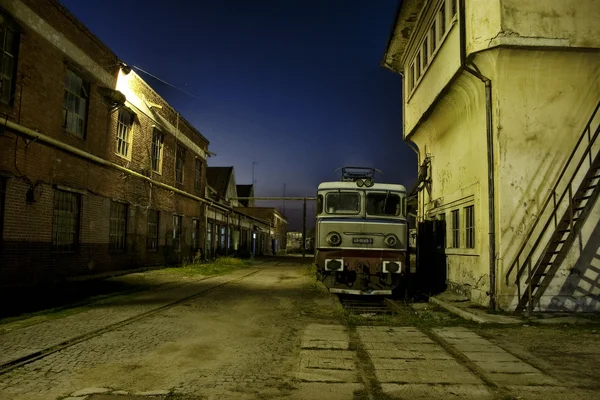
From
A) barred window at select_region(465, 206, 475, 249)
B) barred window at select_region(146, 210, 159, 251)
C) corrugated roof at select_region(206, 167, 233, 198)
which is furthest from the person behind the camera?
corrugated roof at select_region(206, 167, 233, 198)

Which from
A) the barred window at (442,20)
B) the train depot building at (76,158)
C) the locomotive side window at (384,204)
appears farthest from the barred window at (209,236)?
the barred window at (442,20)

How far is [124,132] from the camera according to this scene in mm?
16500

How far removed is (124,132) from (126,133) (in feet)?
0.62

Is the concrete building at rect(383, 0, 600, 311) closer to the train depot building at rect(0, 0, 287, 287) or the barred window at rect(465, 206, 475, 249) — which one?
the barred window at rect(465, 206, 475, 249)

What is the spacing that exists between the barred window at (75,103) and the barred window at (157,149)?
5.46 metres

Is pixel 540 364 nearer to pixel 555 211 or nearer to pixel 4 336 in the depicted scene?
pixel 555 211

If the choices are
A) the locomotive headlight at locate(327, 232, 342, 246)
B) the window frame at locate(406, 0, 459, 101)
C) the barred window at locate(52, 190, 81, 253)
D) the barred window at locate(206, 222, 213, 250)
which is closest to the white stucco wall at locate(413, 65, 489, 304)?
the window frame at locate(406, 0, 459, 101)

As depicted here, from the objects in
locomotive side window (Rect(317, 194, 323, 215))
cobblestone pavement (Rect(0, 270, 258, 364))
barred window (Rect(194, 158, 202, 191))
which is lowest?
cobblestone pavement (Rect(0, 270, 258, 364))

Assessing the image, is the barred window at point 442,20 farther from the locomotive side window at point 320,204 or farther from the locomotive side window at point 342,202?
the locomotive side window at point 320,204

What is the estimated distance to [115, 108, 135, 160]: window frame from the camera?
51.8ft

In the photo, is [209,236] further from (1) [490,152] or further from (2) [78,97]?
(1) [490,152]

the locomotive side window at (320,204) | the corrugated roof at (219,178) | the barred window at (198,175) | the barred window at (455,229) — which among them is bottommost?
the barred window at (455,229)

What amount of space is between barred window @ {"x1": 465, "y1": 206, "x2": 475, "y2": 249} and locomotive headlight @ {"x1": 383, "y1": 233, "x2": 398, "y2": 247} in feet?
6.09

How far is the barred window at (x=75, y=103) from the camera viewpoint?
41.5ft
